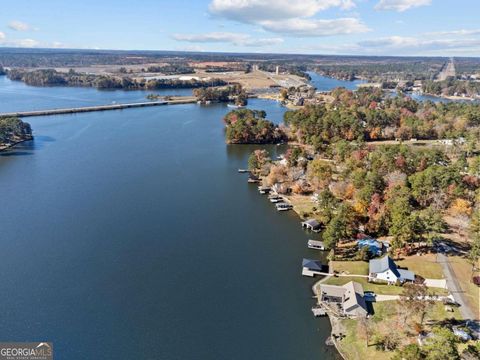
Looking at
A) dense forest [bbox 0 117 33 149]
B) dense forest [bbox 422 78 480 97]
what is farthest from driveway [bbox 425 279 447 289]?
dense forest [bbox 422 78 480 97]

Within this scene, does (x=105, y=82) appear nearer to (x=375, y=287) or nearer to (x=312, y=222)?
(x=312, y=222)

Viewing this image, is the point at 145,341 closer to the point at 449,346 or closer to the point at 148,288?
the point at 148,288

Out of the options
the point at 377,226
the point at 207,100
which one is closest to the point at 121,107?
the point at 207,100

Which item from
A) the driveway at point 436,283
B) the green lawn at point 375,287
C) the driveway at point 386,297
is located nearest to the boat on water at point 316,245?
the green lawn at point 375,287

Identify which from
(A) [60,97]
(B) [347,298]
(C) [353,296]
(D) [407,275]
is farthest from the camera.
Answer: (A) [60,97]

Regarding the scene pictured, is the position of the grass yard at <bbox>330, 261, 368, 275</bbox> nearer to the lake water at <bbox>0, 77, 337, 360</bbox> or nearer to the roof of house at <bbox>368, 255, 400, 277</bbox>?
the roof of house at <bbox>368, 255, 400, 277</bbox>

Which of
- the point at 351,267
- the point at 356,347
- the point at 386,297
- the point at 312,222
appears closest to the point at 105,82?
the point at 312,222

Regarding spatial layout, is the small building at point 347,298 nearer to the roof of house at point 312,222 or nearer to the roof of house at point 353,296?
the roof of house at point 353,296
